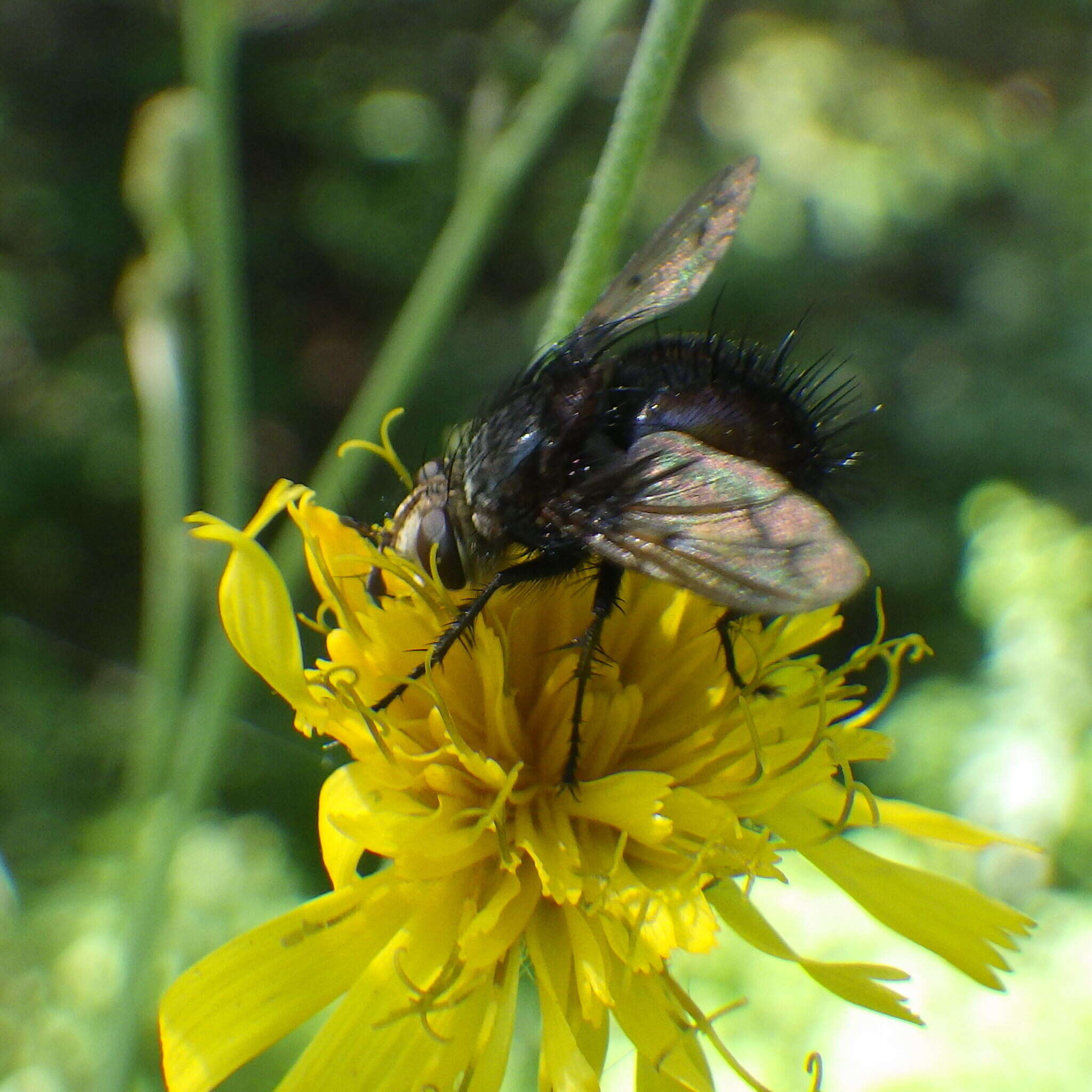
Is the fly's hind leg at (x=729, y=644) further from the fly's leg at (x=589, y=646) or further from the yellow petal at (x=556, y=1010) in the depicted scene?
the yellow petal at (x=556, y=1010)

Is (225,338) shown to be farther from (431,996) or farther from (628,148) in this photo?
(431,996)

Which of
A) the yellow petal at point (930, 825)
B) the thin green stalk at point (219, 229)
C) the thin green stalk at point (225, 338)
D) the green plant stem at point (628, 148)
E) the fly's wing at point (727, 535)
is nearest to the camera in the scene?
the fly's wing at point (727, 535)

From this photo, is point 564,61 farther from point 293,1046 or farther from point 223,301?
point 293,1046

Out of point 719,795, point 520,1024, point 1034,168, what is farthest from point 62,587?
point 1034,168

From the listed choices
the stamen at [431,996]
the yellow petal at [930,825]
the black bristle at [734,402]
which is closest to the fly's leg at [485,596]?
the black bristle at [734,402]

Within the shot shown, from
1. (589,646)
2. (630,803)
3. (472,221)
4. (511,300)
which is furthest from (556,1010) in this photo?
(511,300)

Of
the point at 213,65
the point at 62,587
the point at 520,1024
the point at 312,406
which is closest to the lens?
the point at 213,65

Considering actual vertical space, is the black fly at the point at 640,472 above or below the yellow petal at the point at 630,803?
above
